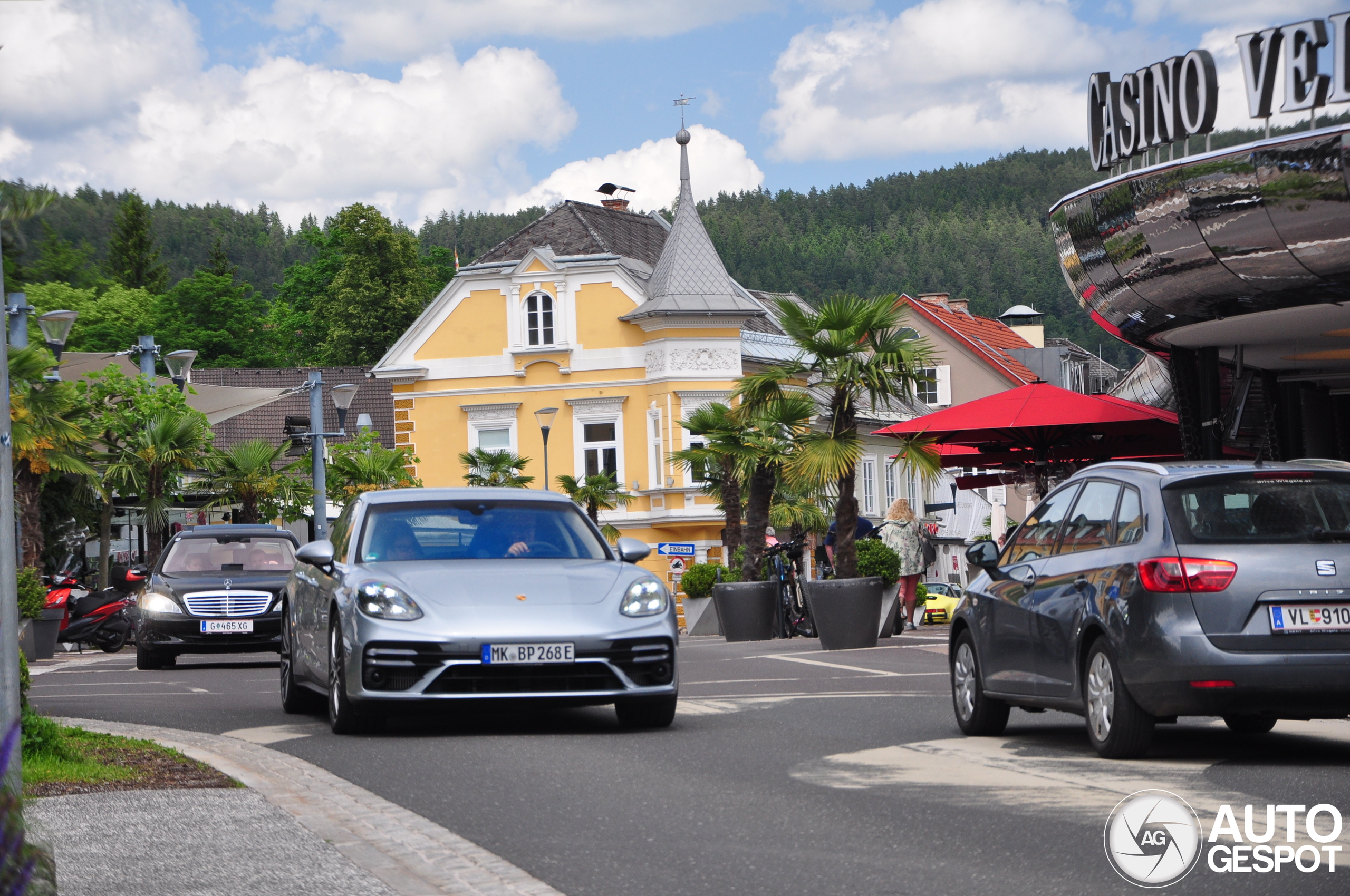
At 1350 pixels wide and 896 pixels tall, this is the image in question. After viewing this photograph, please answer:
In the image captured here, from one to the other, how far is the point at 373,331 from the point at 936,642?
5639 centimetres

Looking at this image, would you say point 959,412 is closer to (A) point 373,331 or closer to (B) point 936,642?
(B) point 936,642

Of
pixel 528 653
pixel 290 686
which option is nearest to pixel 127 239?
pixel 528 653

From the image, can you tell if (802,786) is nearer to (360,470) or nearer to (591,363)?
(360,470)

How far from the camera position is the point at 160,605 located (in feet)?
68.2

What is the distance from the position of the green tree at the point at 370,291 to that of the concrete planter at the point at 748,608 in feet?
163

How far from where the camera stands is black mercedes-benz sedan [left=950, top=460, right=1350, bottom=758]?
8.52m

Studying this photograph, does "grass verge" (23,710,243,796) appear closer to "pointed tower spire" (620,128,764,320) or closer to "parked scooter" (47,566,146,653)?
"parked scooter" (47,566,146,653)

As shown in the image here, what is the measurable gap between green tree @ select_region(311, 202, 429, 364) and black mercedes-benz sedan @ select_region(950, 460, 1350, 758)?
6755 centimetres

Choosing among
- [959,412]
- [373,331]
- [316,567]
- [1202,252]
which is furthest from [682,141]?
[316,567]

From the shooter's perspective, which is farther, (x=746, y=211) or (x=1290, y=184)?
(x=746, y=211)

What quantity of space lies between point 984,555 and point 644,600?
2099 millimetres

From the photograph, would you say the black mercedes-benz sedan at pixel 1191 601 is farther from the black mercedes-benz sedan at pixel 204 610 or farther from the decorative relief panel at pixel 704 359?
the decorative relief panel at pixel 704 359

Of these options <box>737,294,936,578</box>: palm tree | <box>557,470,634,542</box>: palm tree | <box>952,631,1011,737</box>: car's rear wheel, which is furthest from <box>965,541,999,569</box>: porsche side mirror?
<box>557,470,634,542</box>: palm tree

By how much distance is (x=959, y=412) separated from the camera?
22.0 metres
